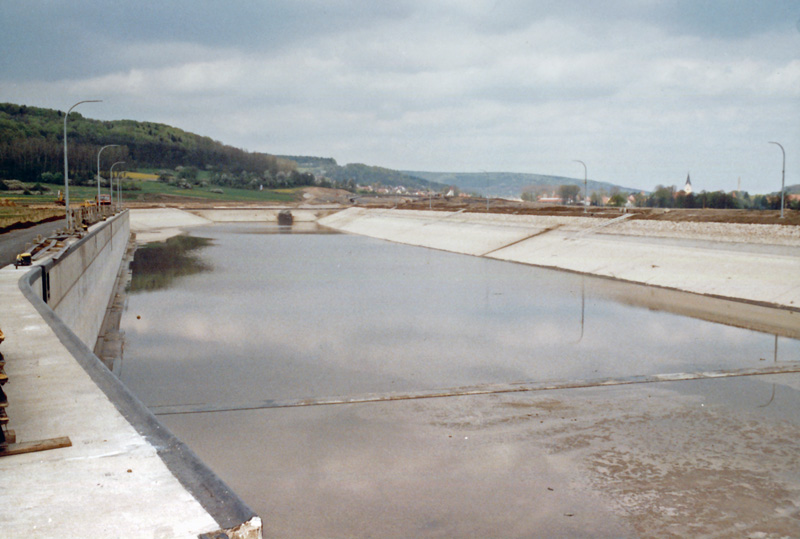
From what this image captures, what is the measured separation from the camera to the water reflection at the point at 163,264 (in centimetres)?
3365

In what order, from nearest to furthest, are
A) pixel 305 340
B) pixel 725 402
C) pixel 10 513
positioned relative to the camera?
1. pixel 10 513
2. pixel 725 402
3. pixel 305 340

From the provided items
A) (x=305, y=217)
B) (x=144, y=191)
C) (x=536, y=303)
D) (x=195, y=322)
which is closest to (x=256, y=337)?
(x=195, y=322)

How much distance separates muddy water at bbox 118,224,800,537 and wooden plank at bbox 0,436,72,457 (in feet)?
8.32

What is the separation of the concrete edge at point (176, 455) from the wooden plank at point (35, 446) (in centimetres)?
73

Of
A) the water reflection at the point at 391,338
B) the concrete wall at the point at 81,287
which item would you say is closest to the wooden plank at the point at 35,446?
the water reflection at the point at 391,338

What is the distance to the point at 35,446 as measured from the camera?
619 cm

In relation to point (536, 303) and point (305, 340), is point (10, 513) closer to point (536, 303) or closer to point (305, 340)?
point (305, 340)

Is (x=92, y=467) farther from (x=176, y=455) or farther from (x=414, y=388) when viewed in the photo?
(x=414, y=388)

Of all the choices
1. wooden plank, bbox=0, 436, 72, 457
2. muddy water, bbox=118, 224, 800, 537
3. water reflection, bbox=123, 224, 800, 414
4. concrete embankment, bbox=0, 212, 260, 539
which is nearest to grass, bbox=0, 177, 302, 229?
water reflection, bbox=123, 224, 800, 414

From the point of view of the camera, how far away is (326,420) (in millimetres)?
11930

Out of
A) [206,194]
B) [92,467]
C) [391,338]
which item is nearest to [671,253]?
[391,338]

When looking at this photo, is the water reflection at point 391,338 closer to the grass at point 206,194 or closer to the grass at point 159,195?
the grass at point 159,195

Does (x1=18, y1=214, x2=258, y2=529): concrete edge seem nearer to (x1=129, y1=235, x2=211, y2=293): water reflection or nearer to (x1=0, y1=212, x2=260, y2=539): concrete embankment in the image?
(x1=0, y1=212, x2=260, y2=539): concrete embankment

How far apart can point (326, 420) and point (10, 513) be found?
718 centimetres
